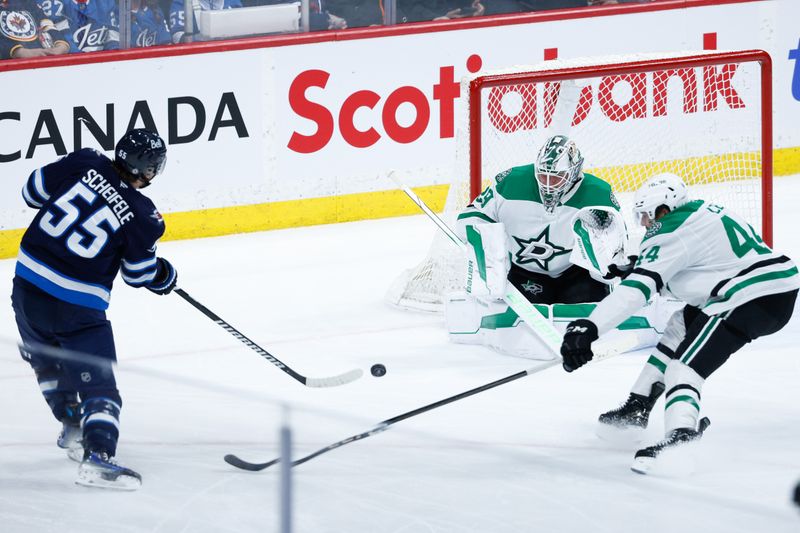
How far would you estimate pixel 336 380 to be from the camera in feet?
14.6

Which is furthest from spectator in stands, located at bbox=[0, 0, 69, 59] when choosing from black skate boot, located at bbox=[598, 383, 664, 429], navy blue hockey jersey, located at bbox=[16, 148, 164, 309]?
black skate boot, located at bbox=[598, 383, 664, 429]

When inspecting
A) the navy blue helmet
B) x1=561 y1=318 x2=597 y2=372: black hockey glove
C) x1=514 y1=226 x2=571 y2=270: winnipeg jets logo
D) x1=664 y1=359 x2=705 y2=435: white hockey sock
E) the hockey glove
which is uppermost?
the navy blue helmet

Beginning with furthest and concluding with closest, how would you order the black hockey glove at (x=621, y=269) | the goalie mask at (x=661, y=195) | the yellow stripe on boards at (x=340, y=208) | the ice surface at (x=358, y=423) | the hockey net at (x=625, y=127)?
the yellow stripe on boards at (x=340, y=208), the hockey net at (x=625, y=127), the black hockey glove at (x=621, y=269), the goalie mask at (x=661, y=195), the ice surface at (x=358, y=423)

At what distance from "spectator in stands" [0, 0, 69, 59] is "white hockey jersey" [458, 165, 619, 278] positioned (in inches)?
84.8

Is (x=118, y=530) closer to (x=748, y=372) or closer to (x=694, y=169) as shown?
(x=748, y=372)

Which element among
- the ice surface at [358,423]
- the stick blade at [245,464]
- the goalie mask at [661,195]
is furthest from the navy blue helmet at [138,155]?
the goalie mask at [661,195]

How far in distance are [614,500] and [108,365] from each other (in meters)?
1.07

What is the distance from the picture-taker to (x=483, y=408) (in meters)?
4.36

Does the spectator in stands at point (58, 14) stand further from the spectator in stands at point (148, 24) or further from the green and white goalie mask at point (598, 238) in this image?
the green and white goalie mask at point (598, 238)

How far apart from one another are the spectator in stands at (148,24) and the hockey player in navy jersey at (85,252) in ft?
8.62

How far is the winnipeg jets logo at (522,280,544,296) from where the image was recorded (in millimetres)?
4969

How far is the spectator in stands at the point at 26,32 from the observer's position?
596 centimetres

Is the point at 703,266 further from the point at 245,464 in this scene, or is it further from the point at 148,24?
the point at 148,24

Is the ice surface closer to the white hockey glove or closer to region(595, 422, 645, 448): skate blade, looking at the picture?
region(595, 422, 645, 448): skate blade
